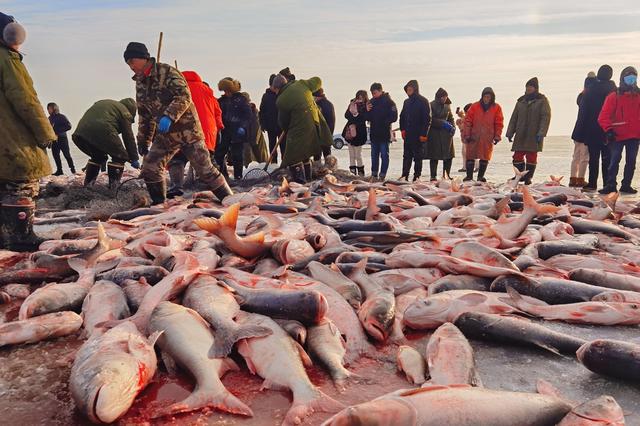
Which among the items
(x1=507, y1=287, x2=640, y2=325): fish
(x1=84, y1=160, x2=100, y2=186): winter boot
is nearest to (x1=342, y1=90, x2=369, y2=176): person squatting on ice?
(x1=84, y1=160, x2=100, y2=186): winter boot

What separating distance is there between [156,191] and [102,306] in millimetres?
4670

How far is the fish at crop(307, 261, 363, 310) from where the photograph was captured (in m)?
3.59

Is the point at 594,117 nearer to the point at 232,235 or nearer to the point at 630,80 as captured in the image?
the point at 630,80

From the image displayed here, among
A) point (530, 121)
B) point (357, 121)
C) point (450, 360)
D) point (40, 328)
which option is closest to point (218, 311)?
point (40, 328)

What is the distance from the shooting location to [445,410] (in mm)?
1929

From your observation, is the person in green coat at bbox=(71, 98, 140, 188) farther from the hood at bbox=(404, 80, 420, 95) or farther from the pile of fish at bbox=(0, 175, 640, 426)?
the hood at bbox=(404, 80, 420, 95)

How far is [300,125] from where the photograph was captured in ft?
35.9

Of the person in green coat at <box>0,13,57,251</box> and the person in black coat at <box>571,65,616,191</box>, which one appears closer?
the person in green coat at <box>0,13,57,251</box>

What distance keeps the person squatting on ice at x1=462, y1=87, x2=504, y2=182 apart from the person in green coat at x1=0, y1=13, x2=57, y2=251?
1014 centimetres

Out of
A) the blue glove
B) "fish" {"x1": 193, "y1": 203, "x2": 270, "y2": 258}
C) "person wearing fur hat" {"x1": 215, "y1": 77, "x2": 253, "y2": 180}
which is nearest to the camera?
"fish" {"x1": 193, "y1": 203, "x2": 270, "y2": 258}

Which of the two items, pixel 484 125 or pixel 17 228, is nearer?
pixel 17 228

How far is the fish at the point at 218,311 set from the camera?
2.85 metres

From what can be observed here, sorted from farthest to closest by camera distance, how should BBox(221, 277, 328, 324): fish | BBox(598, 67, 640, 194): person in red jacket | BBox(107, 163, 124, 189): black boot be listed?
BBox(107, 163, 124, 189): black boot, BBox(598, 67, 640, 194): person in red jacket, BBox(221, 277, 328, 324): fish

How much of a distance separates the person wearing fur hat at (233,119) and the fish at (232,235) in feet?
26.4
